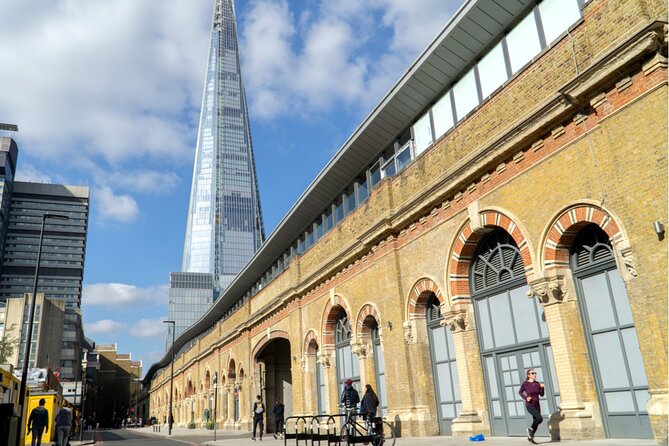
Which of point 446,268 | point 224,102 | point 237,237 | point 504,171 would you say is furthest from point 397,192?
point 224,102

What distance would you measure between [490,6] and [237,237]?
171 meters

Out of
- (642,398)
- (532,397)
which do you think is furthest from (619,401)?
(532,397)

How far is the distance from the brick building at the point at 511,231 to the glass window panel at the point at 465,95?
0.17 ft

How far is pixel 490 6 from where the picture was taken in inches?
473

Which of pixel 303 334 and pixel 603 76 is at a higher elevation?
Result: pixel 603 76

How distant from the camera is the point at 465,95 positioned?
13602 millimetres

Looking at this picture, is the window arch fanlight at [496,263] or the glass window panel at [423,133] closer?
the window arch fanlight at [496,263]

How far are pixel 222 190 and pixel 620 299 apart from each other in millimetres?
176772

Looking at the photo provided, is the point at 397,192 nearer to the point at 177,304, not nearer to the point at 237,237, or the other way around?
the point at 177,304

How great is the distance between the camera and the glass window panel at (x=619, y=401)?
885 centimetres

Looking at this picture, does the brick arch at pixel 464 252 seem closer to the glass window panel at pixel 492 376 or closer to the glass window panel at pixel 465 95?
the glass window panel at pixel 492 376

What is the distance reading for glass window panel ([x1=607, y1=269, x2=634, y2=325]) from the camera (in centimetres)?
894

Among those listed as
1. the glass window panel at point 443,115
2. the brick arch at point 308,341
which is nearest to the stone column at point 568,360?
the glass window panel at point 443,115

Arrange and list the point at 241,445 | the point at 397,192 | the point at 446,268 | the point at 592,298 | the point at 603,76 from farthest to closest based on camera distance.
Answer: the point at 241,445 → the point at 397,192 → the point at 446,268 → the point at 592,298 → the point at 603,76
